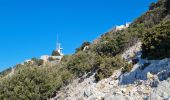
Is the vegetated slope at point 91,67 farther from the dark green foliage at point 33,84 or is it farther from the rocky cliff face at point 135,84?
the rocky cliff face at point 135,84

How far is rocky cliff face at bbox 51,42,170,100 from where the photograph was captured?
1218 inches

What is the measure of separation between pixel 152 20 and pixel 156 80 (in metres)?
32.4

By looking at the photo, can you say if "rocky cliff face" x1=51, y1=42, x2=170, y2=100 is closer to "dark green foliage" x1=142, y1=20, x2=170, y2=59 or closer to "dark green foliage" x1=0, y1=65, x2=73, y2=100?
"dark green foliage" x1=142, y1=20, x2=170, y2=59

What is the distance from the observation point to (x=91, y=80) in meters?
45.1

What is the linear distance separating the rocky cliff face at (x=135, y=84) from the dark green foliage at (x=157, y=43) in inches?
33.0

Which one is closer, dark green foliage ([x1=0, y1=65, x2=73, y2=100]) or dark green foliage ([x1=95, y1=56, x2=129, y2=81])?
dark green foliage ([x1=95, y1=56, x2=129, y2=81])

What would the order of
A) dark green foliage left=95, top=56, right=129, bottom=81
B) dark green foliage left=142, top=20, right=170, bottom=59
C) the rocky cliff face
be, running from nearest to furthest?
the rocky cliff face → dark green foliage left=142, top=20, right=170, bottom=59 → dark green foliage left=95, top=56, right=129, bottom=81

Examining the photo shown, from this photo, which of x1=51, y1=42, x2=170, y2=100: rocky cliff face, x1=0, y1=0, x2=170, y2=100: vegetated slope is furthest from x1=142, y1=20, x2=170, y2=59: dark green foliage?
x1=51, y1=42, x2=170, y2=100: rocky cliff face

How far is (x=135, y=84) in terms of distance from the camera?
3481 cm

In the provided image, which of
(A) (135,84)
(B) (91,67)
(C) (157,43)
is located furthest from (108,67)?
(A) (135,84)

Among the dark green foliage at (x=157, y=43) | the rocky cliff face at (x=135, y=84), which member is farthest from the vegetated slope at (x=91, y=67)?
the rocky cliff face at (x=135, y=84)

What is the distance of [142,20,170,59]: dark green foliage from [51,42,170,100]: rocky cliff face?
2.75ft

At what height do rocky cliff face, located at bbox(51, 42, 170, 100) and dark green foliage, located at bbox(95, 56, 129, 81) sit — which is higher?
dark green foliage, located at bbox(95, 56, 129, 81)

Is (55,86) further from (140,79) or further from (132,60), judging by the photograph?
(140,79)
